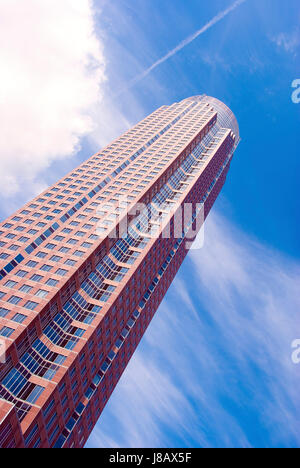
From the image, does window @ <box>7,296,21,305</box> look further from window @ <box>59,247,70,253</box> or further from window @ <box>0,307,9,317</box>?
window @ <box>59,247,70,253</box>

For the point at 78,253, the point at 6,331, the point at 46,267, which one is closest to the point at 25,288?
the point at 46,267

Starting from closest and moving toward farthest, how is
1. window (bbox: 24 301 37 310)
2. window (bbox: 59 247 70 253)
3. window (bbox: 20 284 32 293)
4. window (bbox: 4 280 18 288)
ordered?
1. window (bbox: 24 301 37 310)
2. window (bbox: 20 284 32 293)
3. window (bbox: 4 280 18 288)
4. window (bbox: 59 247 70 253)

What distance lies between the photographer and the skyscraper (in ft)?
129

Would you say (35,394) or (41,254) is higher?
(41,254)

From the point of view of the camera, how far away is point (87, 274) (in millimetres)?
55719

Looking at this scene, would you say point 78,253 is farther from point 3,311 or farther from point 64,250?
point 3,311

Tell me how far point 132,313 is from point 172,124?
8070cm

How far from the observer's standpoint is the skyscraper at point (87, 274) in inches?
1549

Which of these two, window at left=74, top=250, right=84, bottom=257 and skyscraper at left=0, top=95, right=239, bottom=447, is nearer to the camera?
skyscraper at left=0, top=95, right=239, bottom=447

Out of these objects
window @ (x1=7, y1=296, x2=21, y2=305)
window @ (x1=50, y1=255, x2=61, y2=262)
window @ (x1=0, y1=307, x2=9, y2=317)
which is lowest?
window @ (x1=0, y1=307, x2=9, y2=317)

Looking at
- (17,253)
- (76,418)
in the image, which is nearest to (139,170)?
(17,253)

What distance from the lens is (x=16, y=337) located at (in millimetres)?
39375

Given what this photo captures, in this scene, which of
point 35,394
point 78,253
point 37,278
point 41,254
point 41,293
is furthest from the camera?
point 41,254

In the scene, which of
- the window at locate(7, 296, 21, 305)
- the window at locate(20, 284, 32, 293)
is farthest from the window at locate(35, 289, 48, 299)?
the window at locate(7, 296, 21, 305)
